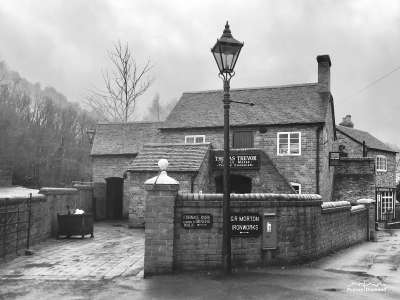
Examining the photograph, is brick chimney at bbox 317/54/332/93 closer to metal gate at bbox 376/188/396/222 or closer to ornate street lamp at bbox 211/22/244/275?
metal gate at bbox 376/188/396/222

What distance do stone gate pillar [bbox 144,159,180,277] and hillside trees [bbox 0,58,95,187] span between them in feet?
95.2

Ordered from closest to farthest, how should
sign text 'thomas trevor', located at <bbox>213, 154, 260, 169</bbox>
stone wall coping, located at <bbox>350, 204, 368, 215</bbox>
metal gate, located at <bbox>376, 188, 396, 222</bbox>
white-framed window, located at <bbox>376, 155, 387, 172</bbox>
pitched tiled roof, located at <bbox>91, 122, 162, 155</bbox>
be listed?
1. stone wall coping, located at <bbox>350, 204, 368, 215</bbox>
2. sign text 'thomas trevor', located at <bbox>213, 154, 260, 169</bbox>
3. pitched tiled roof, located at <bbox>91, 122, 162, 155</bbox>
4. metal gate, located at <bbox>376, 188, 396, 222</bbox>
5. white-framed window, located at <bbox>376, 155, 387, 172</bbox>

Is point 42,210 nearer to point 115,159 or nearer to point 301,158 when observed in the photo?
point 115,159

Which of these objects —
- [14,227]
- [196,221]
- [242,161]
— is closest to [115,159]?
[242,161]

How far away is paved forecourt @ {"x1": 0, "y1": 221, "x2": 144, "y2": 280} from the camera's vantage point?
8414mm

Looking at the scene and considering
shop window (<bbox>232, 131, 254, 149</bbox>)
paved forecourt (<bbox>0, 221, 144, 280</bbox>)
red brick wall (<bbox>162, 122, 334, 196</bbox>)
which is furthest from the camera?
shop window (<bbox>232, 131, 254, 149</bbox>)

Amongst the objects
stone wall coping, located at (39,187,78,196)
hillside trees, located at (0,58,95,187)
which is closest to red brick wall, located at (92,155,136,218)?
stone wall coping, located at (39,187,78,196)

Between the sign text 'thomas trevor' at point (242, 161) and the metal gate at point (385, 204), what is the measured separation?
18.0m

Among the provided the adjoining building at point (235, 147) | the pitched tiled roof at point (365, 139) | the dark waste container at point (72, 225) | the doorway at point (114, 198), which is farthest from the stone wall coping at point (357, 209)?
the pitched tiled roof at point (365, 139)

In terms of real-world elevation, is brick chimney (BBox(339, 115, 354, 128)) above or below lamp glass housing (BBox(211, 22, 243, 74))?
above

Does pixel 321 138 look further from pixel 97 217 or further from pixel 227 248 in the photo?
pixel 227 248

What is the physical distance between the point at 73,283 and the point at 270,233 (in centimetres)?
417

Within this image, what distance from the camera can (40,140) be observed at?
134ft

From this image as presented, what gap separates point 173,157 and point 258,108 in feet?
25.7
